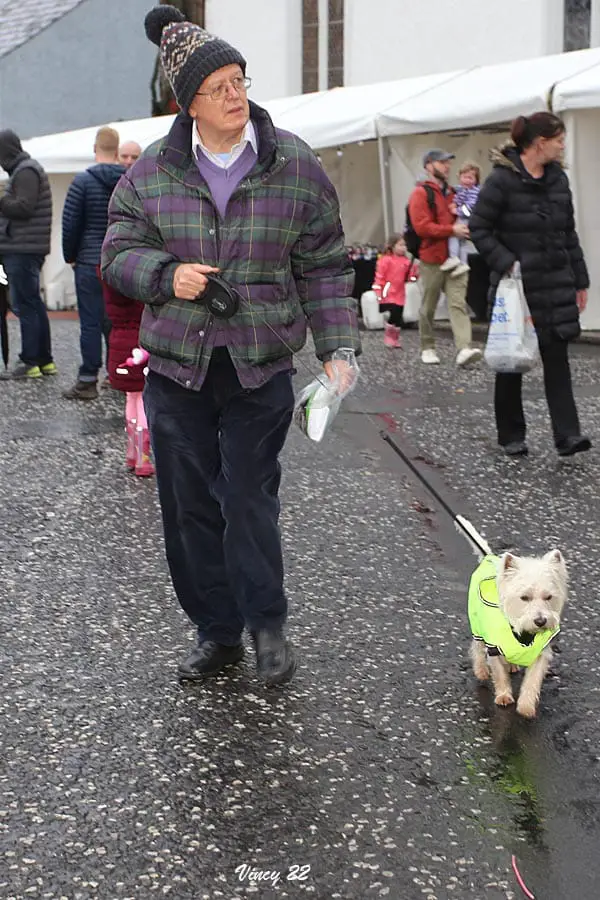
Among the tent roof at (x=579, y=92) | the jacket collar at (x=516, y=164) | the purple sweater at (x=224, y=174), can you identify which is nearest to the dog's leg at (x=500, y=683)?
the purple sweater at (x=224, y=174)

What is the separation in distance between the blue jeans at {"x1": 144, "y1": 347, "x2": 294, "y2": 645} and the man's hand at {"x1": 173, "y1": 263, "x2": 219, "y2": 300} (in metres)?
0.27

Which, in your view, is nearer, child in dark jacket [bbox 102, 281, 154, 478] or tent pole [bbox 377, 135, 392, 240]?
child in dark jacket [bbox 102, 281, 154, 478]

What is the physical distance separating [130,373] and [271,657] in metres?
3.49

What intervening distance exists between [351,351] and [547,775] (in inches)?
54.1

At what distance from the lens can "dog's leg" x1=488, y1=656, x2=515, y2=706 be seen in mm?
4203

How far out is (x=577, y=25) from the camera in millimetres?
20062

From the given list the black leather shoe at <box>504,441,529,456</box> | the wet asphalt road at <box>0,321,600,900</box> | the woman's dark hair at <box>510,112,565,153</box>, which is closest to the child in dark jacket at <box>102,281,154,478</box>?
the wet asphalt road at <box>0,321,600,900</box>

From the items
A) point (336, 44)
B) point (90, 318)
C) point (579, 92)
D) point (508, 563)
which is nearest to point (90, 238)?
point (90, 318)

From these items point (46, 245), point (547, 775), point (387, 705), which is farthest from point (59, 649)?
point (46, 245)

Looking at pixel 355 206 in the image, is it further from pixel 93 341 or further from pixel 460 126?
pixel 93 341

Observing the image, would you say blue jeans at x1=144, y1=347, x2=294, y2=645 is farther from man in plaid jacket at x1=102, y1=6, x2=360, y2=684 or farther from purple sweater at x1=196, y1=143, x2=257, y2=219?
purple sweater at x1=196, y1=143, x2=257, y2=219

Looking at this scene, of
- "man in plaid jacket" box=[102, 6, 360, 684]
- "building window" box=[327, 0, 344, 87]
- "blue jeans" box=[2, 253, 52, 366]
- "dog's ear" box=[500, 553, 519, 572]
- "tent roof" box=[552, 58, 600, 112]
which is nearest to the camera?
"man in plaid jacket" box=[102, 6, 360, 684]

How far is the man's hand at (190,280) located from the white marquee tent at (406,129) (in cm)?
1011

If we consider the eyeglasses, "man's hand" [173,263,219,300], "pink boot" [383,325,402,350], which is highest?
the eyeglasses
